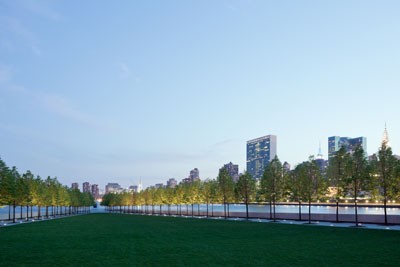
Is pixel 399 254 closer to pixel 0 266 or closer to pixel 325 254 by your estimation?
pixel 325 254

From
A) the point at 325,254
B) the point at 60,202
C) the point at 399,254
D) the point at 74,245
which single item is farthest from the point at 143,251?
the point at 60,202

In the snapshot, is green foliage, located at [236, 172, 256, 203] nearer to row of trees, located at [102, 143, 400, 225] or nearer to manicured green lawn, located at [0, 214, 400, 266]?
row of trees, located at [102, 143, 400, 225]

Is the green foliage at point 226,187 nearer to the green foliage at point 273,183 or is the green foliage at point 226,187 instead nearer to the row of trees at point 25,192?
the green foliage at point 273,183

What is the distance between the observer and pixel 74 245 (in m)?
29.6

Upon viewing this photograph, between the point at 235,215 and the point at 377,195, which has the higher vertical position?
the point at 377,195

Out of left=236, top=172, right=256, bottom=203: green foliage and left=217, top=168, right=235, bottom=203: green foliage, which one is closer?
left=236, top=172, right=256, bottom=203: green foliage

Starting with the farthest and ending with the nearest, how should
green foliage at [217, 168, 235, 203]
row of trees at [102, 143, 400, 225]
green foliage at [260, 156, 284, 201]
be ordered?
green foliage at [217, 168, 235, 203] < green foliage at [260, 156, 284, 201] < row of trees at [102, 143, 400, 225]

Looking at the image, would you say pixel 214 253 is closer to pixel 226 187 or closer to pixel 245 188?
pixel 245 188

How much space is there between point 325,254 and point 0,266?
17.3 metres

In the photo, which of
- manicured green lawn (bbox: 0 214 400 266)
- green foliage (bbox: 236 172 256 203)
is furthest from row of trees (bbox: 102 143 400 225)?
manicured green lawn (bbox: 0 214 400 266)

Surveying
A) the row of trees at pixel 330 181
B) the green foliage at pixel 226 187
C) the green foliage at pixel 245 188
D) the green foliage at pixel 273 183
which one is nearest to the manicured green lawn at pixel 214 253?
the row of trees at pixel 330 181

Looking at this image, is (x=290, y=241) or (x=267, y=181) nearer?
(x=290, y=241)

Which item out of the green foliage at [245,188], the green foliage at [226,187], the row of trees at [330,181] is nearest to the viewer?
the row of trees at [330,181]

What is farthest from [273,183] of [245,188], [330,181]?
[330,181]
